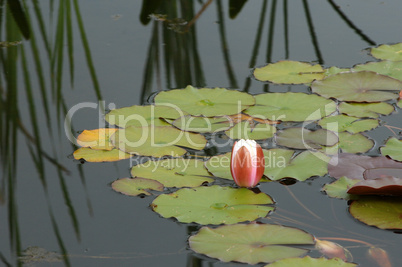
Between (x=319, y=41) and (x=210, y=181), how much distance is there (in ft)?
3.97

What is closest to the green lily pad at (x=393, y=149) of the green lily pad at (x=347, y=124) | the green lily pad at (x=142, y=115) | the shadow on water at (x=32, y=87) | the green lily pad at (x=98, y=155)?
the green lily pad at (x=347, y=124)

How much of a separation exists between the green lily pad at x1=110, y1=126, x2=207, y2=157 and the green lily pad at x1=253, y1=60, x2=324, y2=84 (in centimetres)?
53

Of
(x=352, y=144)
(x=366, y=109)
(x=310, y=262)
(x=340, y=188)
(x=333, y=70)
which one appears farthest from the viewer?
(x=333, y=70)

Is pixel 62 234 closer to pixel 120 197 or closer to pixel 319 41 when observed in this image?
pixel 120 197

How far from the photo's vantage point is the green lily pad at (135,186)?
1.47 m

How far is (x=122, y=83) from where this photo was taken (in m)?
2.11

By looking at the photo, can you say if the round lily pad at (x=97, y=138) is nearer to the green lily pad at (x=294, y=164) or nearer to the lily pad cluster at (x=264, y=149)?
the lily pad cluster at (x=264, y=149)

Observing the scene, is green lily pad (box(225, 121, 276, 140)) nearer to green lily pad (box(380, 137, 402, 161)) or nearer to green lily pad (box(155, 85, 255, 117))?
green lily pad (box(155, 85, 255, 117))

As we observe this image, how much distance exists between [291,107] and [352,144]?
30 cm

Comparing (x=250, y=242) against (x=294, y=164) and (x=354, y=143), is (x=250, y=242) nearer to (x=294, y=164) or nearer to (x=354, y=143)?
(x=294, y=164)

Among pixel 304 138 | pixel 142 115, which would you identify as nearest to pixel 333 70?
pixel 304 138

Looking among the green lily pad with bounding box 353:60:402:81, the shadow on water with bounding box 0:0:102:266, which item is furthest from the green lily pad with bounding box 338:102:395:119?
the shadow on water with bounding box 0:0:102:266

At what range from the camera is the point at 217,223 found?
133cm

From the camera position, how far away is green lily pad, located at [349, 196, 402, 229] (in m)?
1.32
